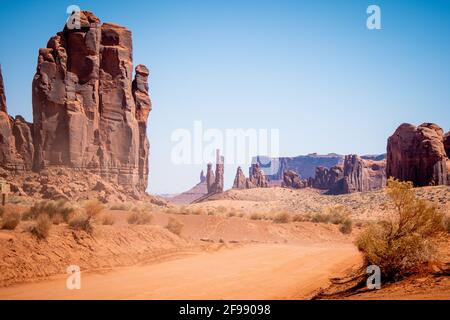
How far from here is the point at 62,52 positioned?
167ft

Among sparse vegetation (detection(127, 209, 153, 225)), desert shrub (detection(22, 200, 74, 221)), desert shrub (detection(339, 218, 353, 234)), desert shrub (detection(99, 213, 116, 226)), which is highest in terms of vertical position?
desert shrub (detection(22, 200, 74, 221))

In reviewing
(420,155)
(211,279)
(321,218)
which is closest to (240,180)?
(420,155)

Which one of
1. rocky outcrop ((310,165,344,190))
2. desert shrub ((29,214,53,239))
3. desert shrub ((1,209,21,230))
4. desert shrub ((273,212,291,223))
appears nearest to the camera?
desert shrub ((29,214,53,239))

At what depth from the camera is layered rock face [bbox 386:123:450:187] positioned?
62.8 meters

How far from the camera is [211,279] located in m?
12.9

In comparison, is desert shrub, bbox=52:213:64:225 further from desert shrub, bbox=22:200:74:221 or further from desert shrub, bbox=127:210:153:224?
desert shrub, bbox=127:210:153:224

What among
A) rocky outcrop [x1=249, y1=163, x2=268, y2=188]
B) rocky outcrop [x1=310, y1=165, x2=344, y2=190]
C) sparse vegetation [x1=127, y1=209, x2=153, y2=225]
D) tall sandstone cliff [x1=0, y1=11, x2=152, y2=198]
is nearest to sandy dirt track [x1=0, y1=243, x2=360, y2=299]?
sparse vegetation [x1=127, y1=209, x2=153, y2=225]

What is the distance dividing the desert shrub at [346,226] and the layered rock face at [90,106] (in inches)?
1163

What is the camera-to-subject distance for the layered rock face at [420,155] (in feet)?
206

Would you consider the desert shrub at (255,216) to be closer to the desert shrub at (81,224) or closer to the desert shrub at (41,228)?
the desert shrub at (81,224)

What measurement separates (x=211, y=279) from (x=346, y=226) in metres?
20.3

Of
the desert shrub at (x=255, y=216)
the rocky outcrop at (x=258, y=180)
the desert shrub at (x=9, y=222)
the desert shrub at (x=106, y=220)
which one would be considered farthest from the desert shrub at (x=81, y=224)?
the rocky outcrop at (x=258, y=180)

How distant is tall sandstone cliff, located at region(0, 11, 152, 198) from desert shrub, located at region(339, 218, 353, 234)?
28769mm
